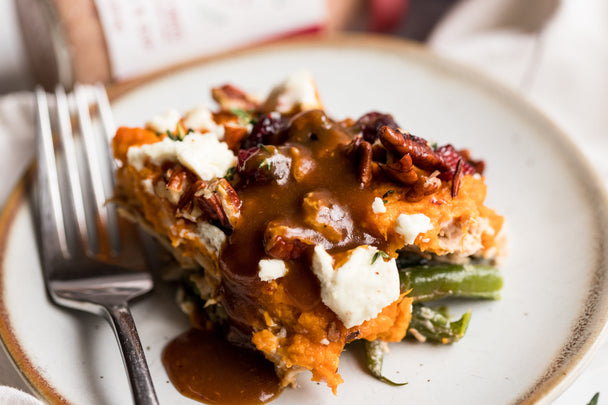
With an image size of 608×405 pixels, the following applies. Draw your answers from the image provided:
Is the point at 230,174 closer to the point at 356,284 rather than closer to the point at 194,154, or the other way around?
the point at 194,154

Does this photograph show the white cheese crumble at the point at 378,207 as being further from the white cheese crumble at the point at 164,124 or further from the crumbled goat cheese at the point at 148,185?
the white cheese crumble at the point at 164,124

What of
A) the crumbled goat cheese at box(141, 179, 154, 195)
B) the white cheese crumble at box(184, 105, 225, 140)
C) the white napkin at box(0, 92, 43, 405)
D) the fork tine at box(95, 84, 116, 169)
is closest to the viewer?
the crumbled goat cheese at box(141, 179, 154, 195)

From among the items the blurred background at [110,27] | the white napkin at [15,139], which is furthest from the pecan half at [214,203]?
the blurred background at [110,27]

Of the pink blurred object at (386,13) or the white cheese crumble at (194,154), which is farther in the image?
the pink blurred object at (386,13)

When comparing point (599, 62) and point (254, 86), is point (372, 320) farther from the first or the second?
point (599, 62)

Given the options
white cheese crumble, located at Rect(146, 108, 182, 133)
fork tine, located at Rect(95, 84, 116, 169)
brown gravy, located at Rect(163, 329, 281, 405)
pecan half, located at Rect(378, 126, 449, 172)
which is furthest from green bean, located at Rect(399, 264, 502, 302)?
fork tine, located at Rect(95, 84, 116, 169)

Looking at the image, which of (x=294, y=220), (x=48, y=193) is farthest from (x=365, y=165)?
(x=48, y=193)

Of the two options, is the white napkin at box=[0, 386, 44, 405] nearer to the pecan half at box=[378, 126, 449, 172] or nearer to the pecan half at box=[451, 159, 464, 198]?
the pecan half at box=[378, 126, 449, 172]
